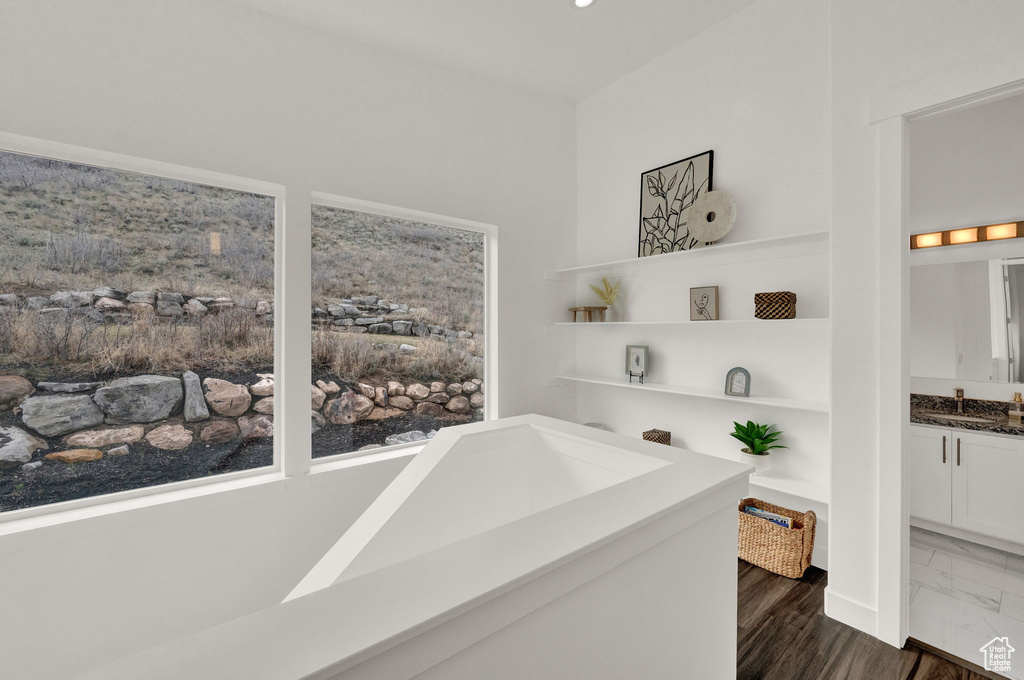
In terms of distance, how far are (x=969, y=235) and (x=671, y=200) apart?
177 cm

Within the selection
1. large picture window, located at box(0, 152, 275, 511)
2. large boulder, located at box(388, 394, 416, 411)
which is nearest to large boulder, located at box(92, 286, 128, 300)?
large picture window, located at box(0, 152, 275, 511)

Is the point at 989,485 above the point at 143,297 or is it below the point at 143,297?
below

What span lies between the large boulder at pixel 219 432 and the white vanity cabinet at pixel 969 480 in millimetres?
3566

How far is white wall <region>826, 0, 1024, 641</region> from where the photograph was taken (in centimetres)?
185

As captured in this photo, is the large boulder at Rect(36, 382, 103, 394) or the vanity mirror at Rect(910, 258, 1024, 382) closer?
the large boulder at Rect(36, 382, 103, 394)

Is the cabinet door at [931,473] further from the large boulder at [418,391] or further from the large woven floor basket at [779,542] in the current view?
the large boulder at [418,391]

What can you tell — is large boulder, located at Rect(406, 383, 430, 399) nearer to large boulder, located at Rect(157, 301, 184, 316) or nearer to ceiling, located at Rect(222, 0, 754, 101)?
large boulder, located at Rect(157, 301, 184, 316)

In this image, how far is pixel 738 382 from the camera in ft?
8.60

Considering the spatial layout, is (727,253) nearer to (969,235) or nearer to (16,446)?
(969,235)

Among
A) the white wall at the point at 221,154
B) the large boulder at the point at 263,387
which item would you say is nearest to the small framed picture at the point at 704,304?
the white wall at the point at 221,154

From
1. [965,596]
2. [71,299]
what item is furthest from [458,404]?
[965,596]

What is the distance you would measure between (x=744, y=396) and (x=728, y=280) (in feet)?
2.24

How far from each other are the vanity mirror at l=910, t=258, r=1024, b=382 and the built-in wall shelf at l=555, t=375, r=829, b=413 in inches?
53.4

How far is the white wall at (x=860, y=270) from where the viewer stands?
1.85m
